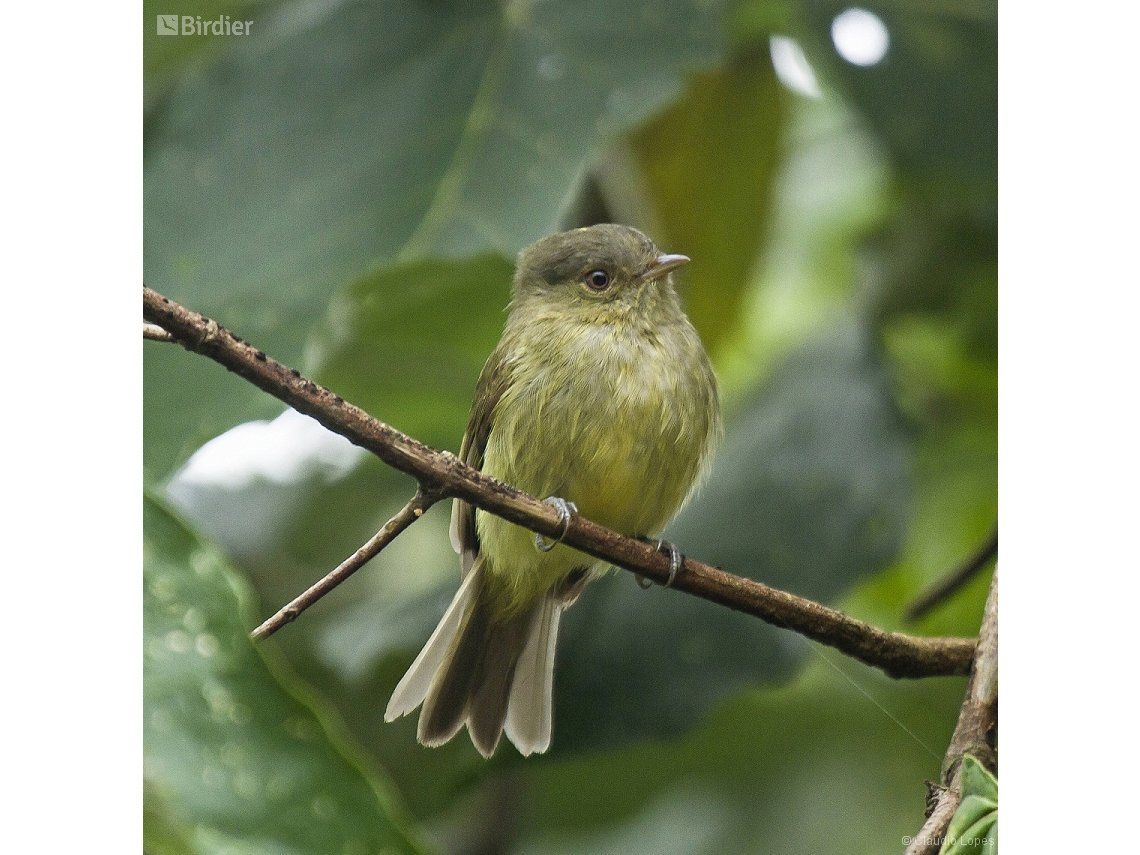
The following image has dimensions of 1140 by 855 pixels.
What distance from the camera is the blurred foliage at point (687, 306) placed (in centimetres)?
191

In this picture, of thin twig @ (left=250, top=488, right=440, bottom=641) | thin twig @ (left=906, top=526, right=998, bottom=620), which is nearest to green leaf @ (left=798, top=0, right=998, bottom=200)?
thin twig @ (left=906, top=526, right=998, bottom=620)

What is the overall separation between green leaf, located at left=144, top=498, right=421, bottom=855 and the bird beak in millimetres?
853

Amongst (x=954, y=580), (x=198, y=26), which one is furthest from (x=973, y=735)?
(x=198, y=26)

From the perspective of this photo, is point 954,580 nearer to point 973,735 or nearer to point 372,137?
point 973,735

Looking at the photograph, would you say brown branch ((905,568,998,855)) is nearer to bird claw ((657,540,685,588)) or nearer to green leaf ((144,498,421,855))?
bird claw ((657,540,685,588))

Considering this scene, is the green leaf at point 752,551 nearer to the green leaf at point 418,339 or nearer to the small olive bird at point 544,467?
the small olive bird at point 544,467

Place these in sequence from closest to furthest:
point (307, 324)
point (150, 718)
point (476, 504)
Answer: point (476, 504) → point (150, 718) → point (307, 324)

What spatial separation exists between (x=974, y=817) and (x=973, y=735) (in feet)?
0.49

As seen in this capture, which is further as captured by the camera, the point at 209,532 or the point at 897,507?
the point at 897,507

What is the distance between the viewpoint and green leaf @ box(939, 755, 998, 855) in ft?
5.65
